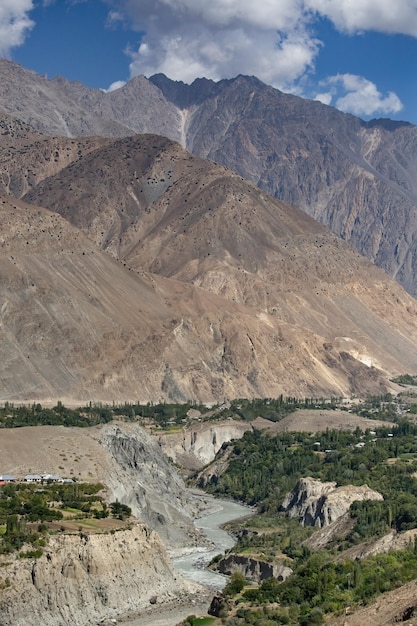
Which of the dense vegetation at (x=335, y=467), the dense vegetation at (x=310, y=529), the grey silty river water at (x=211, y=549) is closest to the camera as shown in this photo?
the dense vegetation at (x=310, y=529)

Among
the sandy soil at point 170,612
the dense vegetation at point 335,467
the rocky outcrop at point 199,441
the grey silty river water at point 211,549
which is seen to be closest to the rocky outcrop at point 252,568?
the grey silty river water at point 211,549

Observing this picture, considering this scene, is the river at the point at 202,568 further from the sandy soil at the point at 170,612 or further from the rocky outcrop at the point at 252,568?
the rocky outcrop at the point at 252,568

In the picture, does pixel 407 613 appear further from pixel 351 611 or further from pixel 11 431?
pixel 11 431

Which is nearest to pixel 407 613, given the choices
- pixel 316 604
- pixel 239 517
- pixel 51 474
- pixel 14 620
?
pixel 316 604

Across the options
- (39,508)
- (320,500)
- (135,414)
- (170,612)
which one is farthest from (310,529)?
(135,414)

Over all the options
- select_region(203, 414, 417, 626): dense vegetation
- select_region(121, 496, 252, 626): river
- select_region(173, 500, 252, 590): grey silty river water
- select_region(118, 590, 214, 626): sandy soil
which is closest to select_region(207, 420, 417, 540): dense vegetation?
select_region(203, 414, 417, 626): dense vegetation

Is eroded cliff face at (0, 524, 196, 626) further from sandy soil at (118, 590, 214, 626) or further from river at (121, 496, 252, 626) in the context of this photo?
river at (121, 496, 252, 626)
